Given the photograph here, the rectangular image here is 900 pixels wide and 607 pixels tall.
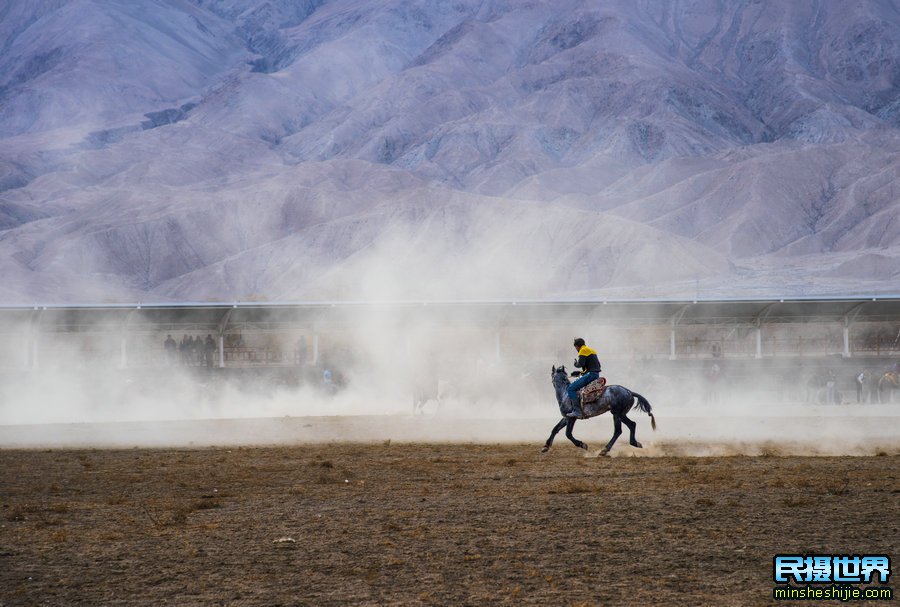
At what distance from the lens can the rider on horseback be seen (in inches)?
834

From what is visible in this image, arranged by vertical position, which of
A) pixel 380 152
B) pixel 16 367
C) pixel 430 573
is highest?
pixel 380 152

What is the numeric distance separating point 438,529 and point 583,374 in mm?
8255

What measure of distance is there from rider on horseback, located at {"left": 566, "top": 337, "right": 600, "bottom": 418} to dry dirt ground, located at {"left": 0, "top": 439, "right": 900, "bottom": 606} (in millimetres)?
1130

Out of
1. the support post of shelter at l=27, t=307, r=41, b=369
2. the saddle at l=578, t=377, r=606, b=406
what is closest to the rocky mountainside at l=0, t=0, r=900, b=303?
the support post of shelter at l=27, t=307, r=41, b=369

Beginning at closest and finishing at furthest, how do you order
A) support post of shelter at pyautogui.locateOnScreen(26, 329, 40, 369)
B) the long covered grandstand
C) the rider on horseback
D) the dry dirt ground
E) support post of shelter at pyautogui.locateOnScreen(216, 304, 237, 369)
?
1. the dry dirt ground
2. the rider on horseback
3. support post of shelter at pyautogui.locateOnScreen(26, 329, 40, 369)
4. the long covered grandstand
5. support post of shelter at pyautogui.locateOnScreen(216, 304, 237, 369)

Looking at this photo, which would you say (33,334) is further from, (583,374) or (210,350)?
(583,374)

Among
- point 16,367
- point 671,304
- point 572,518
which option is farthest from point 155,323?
point 572,518

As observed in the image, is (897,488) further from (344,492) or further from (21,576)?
(21,576)

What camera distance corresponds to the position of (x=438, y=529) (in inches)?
533

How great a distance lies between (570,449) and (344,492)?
7.58 m

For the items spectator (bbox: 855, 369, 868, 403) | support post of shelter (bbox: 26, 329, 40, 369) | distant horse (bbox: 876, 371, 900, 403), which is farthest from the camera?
support post of shelter (bbox: 26, 329, 40, 369)

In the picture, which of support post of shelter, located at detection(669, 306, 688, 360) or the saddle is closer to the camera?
the saddle

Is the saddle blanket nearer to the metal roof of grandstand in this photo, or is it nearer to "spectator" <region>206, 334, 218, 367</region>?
the metal roof of grandstand

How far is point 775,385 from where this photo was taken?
42.7 meters
